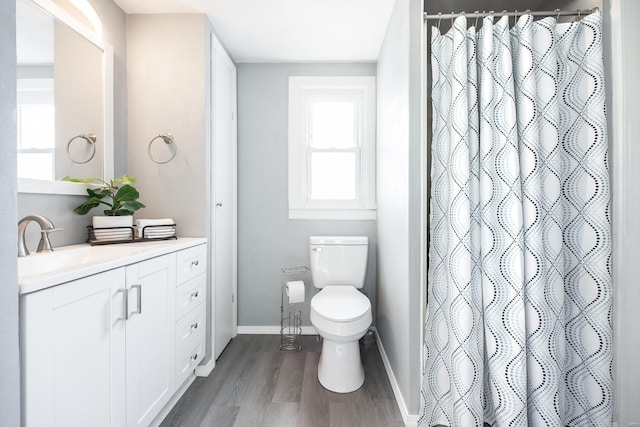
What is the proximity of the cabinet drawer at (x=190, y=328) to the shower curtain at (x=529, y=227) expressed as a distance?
137cm

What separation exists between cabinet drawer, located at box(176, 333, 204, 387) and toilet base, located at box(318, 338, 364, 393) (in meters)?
0.77

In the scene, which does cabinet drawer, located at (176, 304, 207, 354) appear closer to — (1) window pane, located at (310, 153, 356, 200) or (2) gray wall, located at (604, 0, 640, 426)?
(1) window pane, located at (310, 153, 356, 200)

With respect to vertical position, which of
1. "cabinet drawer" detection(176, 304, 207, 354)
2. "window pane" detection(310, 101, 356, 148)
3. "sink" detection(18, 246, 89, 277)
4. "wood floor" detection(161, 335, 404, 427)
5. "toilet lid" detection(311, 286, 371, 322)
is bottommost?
"wood floor" detection(161, 335, 404, 427)

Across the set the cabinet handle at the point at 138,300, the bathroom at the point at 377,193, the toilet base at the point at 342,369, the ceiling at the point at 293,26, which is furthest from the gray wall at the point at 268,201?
the cabinet handle at the point at 138,300

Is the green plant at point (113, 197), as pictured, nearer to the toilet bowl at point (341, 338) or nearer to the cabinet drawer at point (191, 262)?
the cabinet drawer at point (191, 262)

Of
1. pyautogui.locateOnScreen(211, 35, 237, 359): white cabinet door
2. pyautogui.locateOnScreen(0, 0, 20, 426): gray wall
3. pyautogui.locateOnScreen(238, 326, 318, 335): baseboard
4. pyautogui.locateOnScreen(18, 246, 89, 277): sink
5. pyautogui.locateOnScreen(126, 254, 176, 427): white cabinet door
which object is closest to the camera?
pyautogui.locateOnScreen(0, 0, 20, 426): gray wall

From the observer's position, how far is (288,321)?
8.95ft

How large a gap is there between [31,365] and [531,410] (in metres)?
1.89

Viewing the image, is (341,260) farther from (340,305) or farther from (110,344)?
(110,344)

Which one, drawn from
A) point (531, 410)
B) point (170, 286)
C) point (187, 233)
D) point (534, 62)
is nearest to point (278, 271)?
point (187, 233)

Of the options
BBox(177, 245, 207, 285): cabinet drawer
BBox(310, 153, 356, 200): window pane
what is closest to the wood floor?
BBox(177, 245, 207, 285): cabinet drawer

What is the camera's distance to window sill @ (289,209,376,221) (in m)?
2.69

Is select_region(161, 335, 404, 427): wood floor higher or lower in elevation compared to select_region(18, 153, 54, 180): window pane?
lower

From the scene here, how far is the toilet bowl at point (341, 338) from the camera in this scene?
182 centimetres
